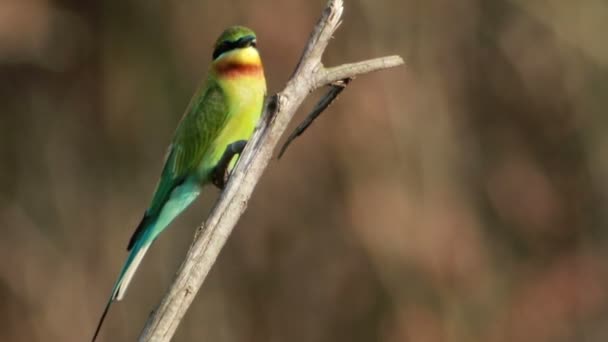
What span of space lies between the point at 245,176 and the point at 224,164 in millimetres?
704

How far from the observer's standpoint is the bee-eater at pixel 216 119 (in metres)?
2.30

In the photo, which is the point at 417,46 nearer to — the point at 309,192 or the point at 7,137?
the point at 309,192

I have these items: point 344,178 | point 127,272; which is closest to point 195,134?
point 127,272

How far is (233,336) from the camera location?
4.46m

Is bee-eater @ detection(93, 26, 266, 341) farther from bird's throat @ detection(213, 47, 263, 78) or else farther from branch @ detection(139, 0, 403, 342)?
branch @ detection(139, 0, 403, 342)

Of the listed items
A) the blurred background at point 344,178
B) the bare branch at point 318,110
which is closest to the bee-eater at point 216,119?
the bare branch at point 318,110

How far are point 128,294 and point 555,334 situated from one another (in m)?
1.85

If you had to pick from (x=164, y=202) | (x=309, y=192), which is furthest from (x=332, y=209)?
(x=164, y=202)

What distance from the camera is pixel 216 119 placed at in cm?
239

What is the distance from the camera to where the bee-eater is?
2297 mm

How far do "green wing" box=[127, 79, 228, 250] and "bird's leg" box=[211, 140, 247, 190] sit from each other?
0.05 meters

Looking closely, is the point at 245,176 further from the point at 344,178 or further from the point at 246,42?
the point at 344,178

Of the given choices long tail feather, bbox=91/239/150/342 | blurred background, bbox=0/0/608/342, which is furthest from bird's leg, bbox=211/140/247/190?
blurred background, bbox=0/0/608/342

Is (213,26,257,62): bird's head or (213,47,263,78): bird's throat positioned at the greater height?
(213,26,257,62): bird's head
